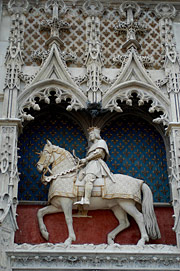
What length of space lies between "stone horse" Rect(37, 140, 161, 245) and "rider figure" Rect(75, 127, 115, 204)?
0.19 m

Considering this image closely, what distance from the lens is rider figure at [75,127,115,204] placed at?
954 cm

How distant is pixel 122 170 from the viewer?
1093cm

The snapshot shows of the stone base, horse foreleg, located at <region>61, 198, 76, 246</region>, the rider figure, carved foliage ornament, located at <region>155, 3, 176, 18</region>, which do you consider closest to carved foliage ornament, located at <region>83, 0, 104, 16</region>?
carved foliage ornament, located at <region>155, 3, 176, 18</region>

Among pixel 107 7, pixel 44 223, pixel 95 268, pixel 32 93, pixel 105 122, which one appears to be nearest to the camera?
pixel 95 268

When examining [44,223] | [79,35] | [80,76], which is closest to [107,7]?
[79,35]

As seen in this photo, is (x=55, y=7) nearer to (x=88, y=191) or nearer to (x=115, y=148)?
(x=115, y=148)

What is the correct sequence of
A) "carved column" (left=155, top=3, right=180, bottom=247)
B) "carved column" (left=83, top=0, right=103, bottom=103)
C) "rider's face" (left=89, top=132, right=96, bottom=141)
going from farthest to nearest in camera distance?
"carved column" (left=83, top=0, right=103, bottom=103) → "rider's face" (left=89, top=132, right=96, bottom=141) → "carved column" (left=155, top=3, right=180, bottom=247)

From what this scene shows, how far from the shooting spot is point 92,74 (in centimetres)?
1090

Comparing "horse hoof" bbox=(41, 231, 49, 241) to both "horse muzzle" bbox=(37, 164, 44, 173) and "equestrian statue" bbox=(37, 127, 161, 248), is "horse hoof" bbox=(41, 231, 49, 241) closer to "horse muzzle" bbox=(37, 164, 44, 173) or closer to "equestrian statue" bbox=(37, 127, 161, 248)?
"equestrian statue" bbox=(37, 127, 161, 248)

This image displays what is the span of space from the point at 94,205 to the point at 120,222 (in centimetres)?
59

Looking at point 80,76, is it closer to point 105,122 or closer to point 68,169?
point 105,122

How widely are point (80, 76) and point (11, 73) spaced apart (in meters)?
1.46

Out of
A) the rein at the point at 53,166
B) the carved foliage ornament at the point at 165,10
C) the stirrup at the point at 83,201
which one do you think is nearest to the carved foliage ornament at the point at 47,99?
the rein at the point at 53,166

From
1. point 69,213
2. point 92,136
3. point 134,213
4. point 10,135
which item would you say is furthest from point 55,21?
point 134,213
